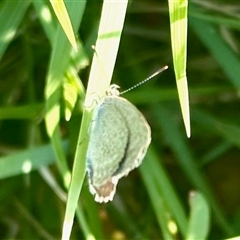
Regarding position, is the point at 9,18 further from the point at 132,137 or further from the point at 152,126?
the point at 152,126

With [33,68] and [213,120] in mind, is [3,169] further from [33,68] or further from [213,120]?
[213,120]

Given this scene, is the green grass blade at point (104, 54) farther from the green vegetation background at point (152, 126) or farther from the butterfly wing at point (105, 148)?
the green vegetation background at point (152, 126)

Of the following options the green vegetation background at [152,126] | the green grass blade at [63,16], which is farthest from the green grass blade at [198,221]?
the green grass blade at [63,16]

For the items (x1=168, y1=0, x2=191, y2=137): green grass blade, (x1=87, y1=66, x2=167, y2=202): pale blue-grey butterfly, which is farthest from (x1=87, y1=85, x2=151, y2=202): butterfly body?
(x1=168, y1=0, x2=191, y2=137): green grass blade

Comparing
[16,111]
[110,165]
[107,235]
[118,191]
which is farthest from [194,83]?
[110,165]

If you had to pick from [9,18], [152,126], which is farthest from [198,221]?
[152,126]

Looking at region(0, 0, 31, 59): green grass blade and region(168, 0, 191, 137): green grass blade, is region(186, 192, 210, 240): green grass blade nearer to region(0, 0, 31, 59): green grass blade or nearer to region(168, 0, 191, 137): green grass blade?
region(168, 0, 191, 137): green grass blade
